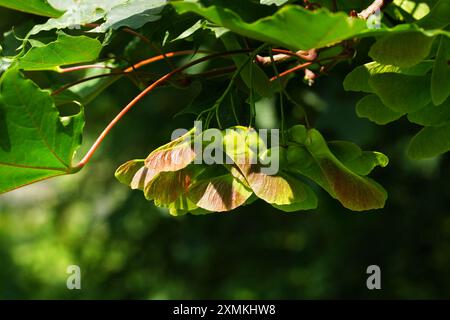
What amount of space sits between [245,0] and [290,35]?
0.85 ft

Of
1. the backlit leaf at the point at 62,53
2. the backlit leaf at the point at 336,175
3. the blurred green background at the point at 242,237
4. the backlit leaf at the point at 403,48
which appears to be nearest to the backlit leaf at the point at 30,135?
the backlit leaf at the point at 62,53

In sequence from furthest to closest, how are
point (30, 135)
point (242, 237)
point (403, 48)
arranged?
point (242, 237) < point (30, 135) < point (403, 48)

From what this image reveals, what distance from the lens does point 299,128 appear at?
0.95 meters

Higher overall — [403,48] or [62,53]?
[62,53]

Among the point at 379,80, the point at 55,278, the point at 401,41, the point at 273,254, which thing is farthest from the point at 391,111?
the point at 55,278

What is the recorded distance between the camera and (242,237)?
3.20 m

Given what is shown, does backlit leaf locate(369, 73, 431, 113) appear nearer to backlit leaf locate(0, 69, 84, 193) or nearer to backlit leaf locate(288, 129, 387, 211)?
backlit leaf locate(288, 129, 387, 211)

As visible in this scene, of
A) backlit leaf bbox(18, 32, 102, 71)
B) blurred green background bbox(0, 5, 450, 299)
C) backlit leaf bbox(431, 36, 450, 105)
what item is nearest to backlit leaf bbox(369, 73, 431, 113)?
backlit leaf bbox(431, 36, 450, 105)

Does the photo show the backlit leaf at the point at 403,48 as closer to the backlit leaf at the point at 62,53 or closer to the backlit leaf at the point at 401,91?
the backlit leaf at the point at 401,91

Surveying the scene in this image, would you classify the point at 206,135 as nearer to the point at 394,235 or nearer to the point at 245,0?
the point at 245,0

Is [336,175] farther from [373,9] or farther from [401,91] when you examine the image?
[373,9]

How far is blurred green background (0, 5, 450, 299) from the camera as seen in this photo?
2.71 m

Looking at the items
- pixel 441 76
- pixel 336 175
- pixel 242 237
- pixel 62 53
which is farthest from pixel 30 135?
pixel 242 237

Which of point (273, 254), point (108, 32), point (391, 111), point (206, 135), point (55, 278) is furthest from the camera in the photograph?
point (55, 278)
